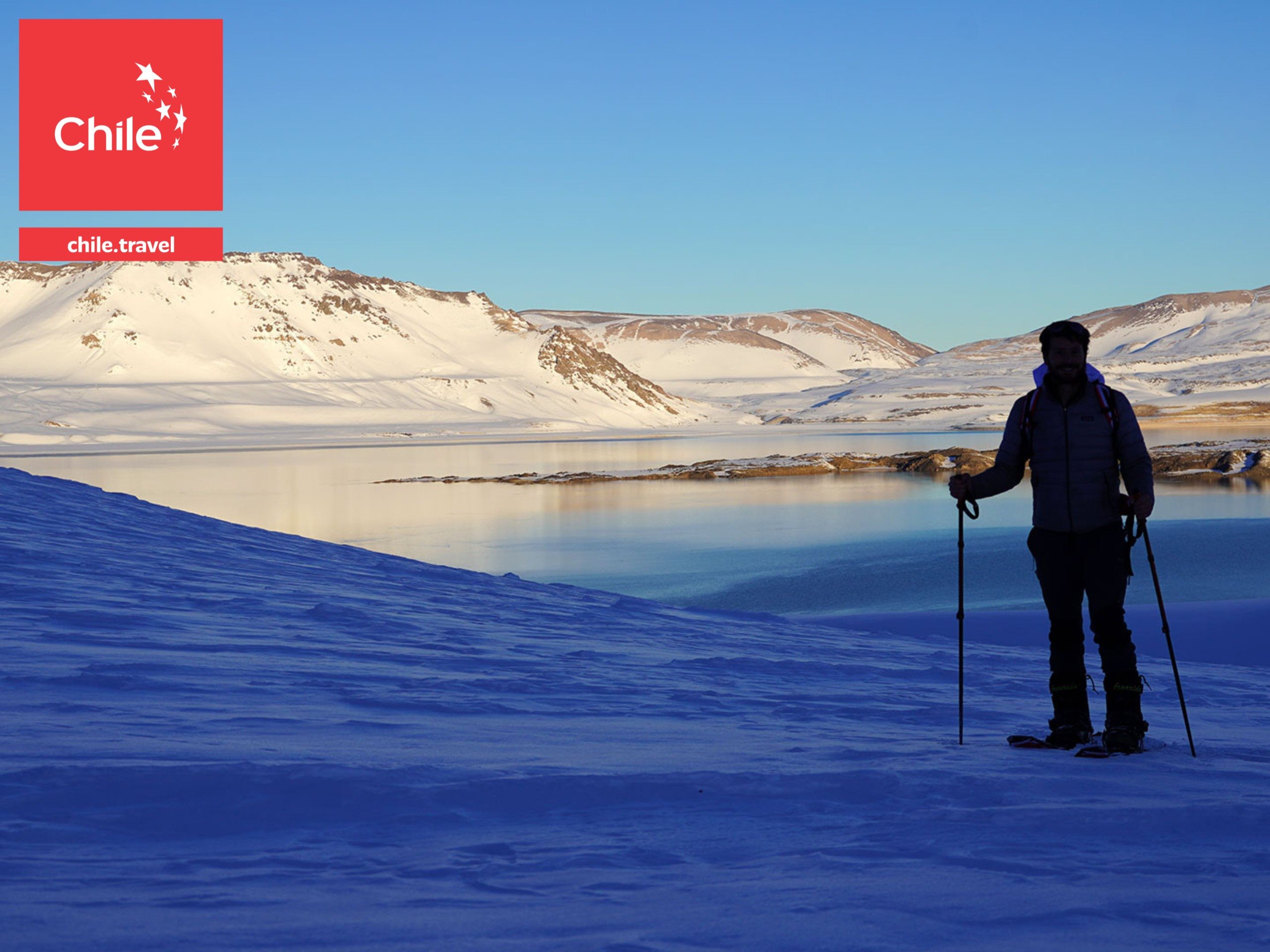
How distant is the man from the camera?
14.3ft

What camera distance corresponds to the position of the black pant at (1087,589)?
173 inches

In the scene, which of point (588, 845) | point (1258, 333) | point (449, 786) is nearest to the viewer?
point (588, 845)

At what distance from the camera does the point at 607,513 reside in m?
27.6

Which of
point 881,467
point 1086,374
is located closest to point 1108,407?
point 1086,374

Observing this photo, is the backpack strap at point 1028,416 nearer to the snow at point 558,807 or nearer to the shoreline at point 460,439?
the snow at point 558,807

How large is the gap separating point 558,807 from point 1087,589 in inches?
87.2

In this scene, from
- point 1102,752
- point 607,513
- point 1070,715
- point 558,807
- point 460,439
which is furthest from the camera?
point 460,439

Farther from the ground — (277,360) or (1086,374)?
(277,360)

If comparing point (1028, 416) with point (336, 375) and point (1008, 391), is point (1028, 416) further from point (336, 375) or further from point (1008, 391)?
point (1008, 391)

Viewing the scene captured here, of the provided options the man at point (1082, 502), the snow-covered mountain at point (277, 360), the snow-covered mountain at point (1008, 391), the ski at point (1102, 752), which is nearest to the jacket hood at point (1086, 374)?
the man at point (1082, 502)

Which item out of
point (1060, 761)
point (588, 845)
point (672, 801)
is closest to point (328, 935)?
point (588, 845)

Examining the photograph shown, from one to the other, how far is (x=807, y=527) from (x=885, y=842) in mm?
20767

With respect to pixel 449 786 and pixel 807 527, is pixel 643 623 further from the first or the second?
pixel 807 527

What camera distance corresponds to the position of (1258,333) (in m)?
200
